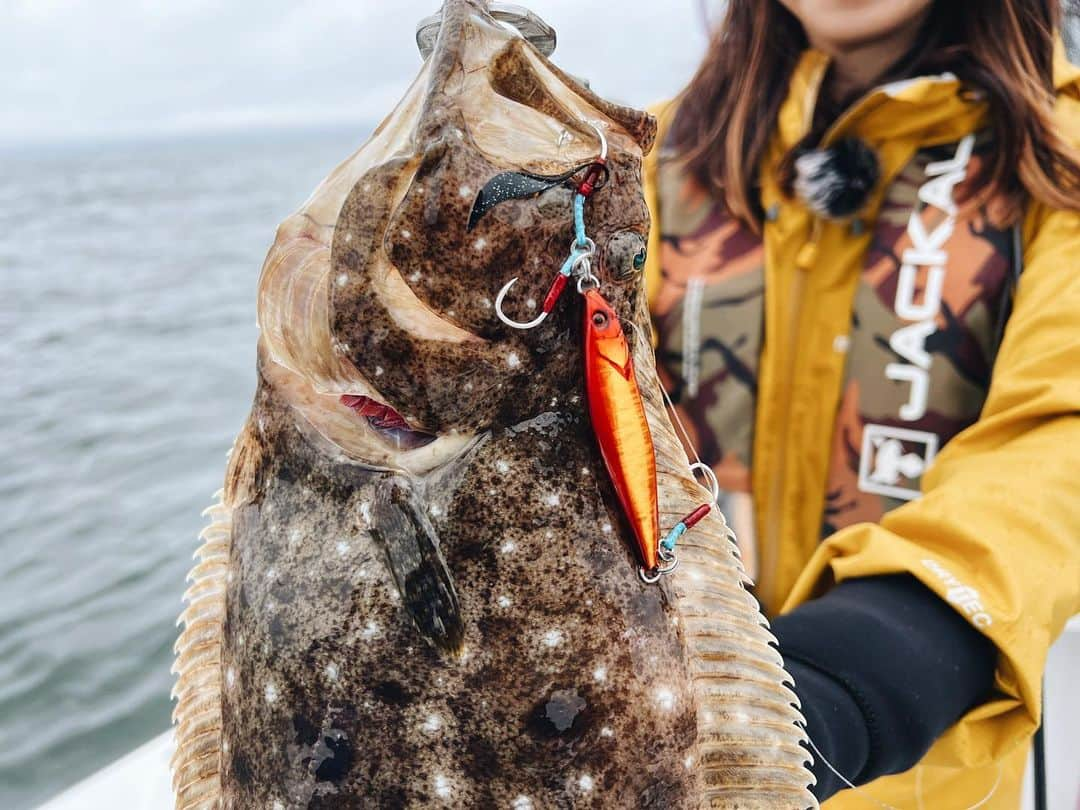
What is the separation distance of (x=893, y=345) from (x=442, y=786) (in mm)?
1849

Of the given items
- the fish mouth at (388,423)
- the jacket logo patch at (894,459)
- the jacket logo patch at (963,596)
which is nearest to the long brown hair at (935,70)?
the jacket logo patch at (894,459)

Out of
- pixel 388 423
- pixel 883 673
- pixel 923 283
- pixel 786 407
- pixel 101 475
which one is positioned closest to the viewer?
pixel 388 423

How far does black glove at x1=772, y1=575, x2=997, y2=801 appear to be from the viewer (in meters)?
1.57

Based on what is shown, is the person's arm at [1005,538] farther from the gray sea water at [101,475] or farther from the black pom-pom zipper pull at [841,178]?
the gray sea water at [101,475]

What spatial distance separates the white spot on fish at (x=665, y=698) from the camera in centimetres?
121

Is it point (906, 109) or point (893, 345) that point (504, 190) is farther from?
point (906, 109)

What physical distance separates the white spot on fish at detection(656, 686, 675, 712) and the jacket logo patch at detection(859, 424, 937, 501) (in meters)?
1.56

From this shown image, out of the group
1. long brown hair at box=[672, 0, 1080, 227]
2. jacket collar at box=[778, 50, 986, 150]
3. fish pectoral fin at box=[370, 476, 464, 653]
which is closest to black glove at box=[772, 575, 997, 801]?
fish pectoral fin at box=[370, 476, 464, 653]

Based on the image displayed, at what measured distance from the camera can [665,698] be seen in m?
1.22

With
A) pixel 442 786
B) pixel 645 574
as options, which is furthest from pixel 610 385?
pixel 442 786

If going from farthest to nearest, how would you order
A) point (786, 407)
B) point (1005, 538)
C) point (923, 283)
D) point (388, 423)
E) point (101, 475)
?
point (101, 475) < point (786, 407) < point (923, 283) < point (1005, 538) < point (388, 423)

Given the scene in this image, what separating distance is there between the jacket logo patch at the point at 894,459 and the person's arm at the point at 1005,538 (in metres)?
0.37

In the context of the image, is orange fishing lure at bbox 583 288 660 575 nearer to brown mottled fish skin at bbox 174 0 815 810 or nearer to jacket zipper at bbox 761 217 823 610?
brown mottled fish skin at bbox 174 0 815 810

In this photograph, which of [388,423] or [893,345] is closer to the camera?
[388,423]
